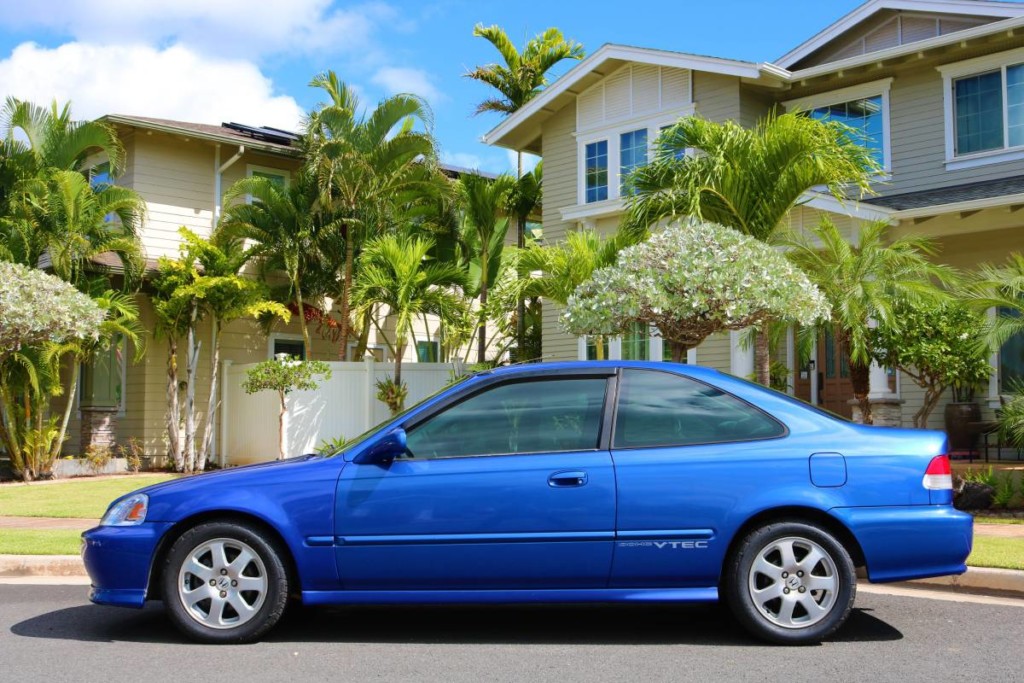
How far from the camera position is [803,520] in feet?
18.0

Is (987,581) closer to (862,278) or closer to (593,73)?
(862,278)

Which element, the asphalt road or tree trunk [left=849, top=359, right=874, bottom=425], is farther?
tree trunk [left=849, top=359, right=874, bottom=425]

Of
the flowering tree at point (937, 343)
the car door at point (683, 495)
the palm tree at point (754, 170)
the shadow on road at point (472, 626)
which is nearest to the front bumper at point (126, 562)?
the shadow on road at point (472, 626)

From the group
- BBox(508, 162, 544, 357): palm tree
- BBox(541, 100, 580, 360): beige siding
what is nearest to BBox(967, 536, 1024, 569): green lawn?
BBox(541, 100, 580, 360): beige siding

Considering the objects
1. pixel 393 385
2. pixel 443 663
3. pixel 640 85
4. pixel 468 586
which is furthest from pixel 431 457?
pixel 640 85

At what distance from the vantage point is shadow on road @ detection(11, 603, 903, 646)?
5.76 meters

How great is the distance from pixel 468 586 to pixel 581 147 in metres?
15.2

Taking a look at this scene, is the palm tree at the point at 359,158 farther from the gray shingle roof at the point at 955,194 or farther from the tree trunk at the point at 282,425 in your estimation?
the gray shingle roof at the point at 955,194

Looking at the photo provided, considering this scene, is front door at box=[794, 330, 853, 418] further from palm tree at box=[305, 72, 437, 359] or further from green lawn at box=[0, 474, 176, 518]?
green lawn at box=[0, 474, 176, 518]

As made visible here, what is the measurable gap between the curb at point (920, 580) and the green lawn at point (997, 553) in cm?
15

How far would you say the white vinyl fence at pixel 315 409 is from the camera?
19.1m

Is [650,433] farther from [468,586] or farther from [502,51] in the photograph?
[502,51]

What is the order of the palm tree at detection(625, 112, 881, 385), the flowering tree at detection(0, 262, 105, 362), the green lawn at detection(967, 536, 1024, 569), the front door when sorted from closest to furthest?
the green lawn at detection(967, 536, 1024, 569) → the palm tree at detection(625, 112, 881, 385) → the flowering tree at detection(0, 262, 105, 362) → the front door

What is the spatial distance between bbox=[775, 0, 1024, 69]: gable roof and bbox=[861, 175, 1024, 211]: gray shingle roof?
2.58m
